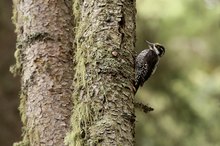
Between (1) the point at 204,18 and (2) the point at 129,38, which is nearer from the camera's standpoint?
(2) the point at 129,38

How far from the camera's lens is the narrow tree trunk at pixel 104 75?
2.78m

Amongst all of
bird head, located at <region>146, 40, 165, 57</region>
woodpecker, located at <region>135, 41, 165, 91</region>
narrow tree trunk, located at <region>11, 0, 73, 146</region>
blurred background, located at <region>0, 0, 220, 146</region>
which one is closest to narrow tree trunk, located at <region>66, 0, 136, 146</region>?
narrow tree trunk, located at <region>11, 0, 73, 146</region>

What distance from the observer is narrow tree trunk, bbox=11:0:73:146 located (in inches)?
141

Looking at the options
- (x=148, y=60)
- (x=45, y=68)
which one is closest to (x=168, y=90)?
(x=148, y=60)

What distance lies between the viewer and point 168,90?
6992mm

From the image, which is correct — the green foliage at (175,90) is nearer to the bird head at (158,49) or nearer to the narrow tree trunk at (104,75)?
the bird head at (158,49)

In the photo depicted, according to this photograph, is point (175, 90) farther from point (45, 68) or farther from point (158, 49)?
point (45, 68)

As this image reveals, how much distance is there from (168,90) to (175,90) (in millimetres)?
79

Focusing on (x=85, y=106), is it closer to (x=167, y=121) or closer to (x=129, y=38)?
(x=129, y=38)

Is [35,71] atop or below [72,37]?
below

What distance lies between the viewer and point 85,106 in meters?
2.84

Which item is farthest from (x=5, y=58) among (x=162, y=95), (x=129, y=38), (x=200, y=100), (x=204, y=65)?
(x=129, y=38)

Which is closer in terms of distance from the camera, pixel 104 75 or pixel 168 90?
pixel 104 75

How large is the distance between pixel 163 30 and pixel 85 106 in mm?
4726
